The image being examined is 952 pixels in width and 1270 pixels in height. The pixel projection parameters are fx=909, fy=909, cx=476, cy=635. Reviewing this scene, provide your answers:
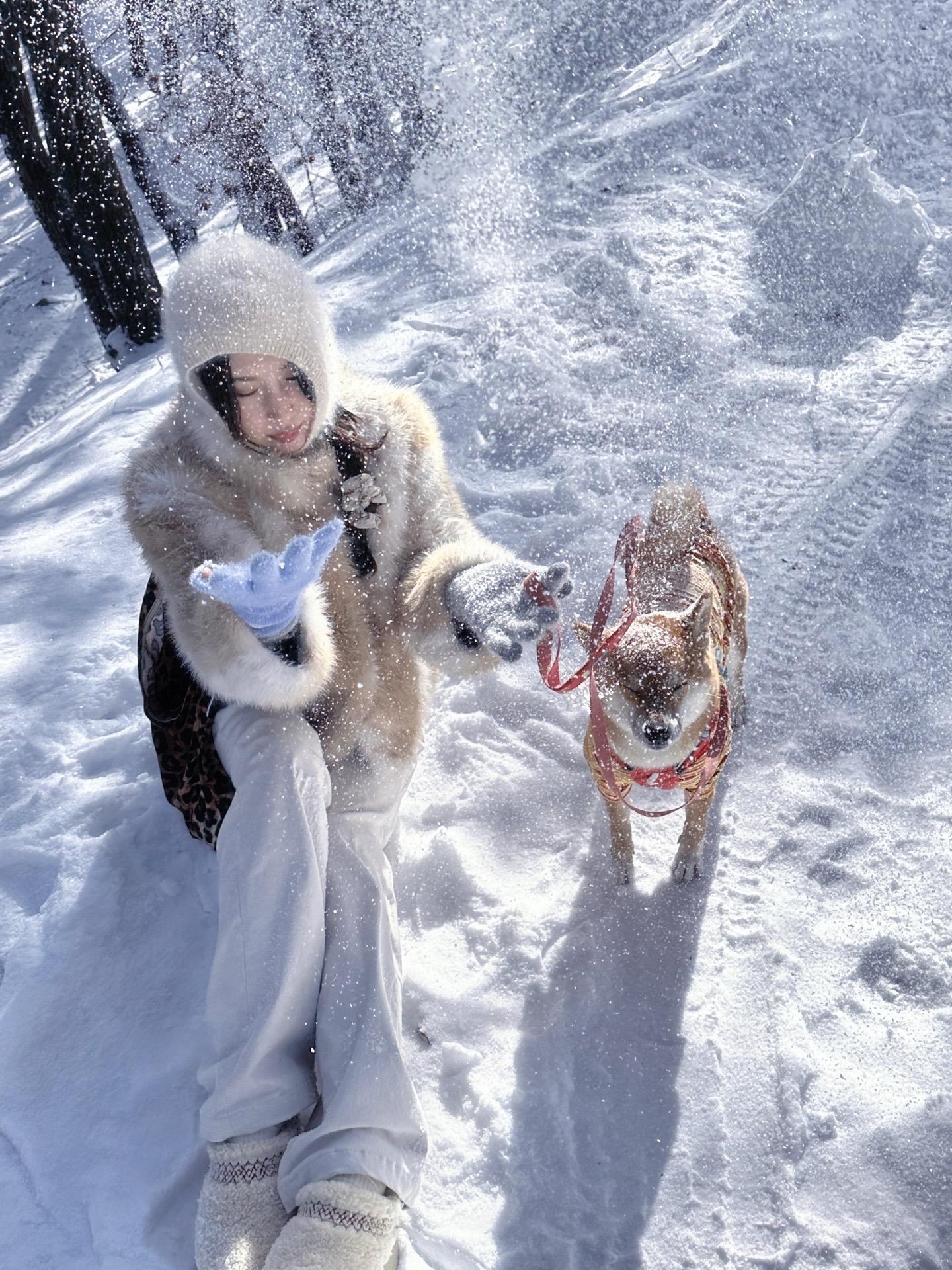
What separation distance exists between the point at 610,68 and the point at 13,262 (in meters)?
10.1

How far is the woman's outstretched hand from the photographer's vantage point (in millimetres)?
1771

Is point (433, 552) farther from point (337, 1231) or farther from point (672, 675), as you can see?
point (337, 1231)

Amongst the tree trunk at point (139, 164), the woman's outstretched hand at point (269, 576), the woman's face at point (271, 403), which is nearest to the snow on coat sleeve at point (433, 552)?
the woman's face at point (271, 403)

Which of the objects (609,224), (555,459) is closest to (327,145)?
(609,224)

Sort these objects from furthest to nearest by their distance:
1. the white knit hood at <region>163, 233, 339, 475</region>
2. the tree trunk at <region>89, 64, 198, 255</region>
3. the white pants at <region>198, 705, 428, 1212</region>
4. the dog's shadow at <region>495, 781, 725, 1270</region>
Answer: the tree trunk at <region>89, 64, 198, 255</region>, the white knit hood at <region>163, 233, 339, 475</region>, the dog's shadow at <region>495, 781, 725, 1270</region>, the white pants at <region>198, 705, 428, 1212</region>

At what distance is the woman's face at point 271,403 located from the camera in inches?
82.4

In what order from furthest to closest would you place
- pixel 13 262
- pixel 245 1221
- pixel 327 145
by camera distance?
pixel 13 262 < pixel 327 145 < pixel 245 1221

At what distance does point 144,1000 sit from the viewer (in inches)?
87.5

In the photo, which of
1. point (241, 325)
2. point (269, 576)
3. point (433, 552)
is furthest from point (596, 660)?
point (241, 325)

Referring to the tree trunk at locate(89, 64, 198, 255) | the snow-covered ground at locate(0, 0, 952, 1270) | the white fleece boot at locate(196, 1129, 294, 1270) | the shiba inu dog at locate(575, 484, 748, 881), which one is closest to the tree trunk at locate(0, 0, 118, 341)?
the tree trunk at locate(89, 64, 198, 255)

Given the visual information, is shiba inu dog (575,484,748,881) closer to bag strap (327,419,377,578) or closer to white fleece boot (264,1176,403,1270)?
bag strap (327,419,377,578)

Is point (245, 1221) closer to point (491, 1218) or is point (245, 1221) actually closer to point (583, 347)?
point (491, 1218)

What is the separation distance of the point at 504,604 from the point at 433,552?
363 mm

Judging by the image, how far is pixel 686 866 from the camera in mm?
2525
